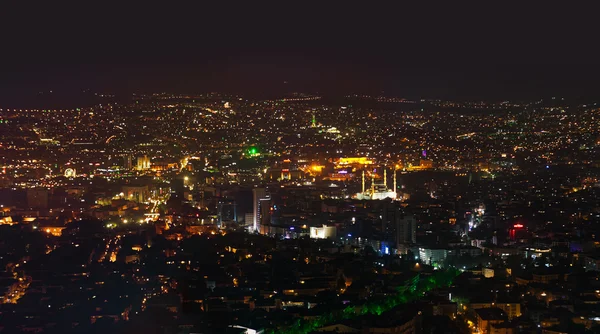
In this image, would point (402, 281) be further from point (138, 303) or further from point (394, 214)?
point (394, 214)

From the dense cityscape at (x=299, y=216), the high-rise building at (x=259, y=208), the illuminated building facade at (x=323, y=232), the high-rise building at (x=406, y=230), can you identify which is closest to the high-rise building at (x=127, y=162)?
the dense cityscape at (x=299, y=216)

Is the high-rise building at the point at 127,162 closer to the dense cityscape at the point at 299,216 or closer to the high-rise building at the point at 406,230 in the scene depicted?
the dense cityscape at the point at 299,216

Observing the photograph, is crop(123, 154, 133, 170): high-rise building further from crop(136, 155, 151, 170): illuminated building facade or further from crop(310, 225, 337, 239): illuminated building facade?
crop(310, 225, 337, 239): illuminated building facade

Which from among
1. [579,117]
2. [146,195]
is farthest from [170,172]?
[579,117]

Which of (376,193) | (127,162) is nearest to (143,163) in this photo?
(127,162)

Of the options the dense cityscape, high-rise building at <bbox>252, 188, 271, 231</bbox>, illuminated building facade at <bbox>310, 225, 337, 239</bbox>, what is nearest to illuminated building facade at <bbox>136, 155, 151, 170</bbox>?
the dense cityscape

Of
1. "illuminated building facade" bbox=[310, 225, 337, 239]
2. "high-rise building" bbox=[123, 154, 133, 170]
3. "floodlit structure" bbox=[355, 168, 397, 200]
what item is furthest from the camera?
"high-rise building" bbox=[123, 154, 133, 170]

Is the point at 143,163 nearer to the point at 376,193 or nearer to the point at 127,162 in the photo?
the point at 127,162
